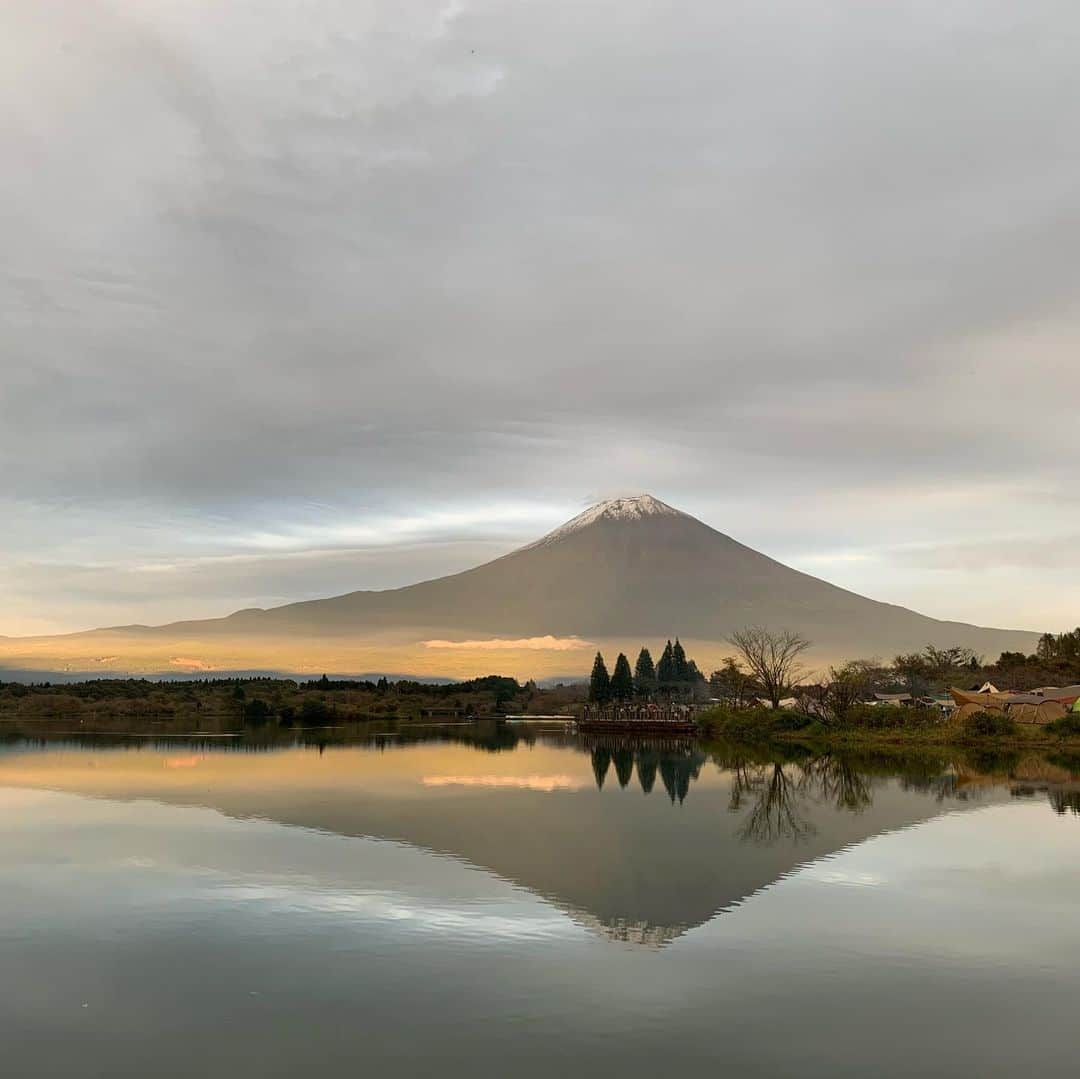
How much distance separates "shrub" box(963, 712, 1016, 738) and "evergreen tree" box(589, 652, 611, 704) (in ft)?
212

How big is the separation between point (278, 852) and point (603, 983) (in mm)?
9438

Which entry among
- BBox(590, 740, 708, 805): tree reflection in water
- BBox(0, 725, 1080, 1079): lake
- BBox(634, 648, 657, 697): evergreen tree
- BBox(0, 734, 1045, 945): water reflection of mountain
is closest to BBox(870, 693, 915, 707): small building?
BBox(590, 740, 708, 805): tree reflection in water

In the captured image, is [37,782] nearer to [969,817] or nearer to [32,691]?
[969,817]

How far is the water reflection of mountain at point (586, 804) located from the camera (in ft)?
50.5

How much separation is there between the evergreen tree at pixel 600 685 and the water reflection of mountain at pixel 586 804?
2419 inches

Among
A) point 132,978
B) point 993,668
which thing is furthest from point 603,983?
A: point 993,668

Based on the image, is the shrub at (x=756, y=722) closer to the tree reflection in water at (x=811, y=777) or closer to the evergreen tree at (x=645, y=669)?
the tree reflection in water at (x=811, y=777)

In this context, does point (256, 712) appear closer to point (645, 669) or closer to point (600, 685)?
point (600, 685)

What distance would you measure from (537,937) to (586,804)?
14.1m

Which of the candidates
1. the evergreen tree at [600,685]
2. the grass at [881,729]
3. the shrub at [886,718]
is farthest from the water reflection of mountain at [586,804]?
the evergreen tree at [600,685]

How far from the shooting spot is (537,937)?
11961 mm

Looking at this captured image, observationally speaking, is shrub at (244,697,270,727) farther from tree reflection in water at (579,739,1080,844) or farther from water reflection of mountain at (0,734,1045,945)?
tree reflection in water at (579,739,1080,844)

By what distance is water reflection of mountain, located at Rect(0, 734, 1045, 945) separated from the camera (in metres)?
15.4

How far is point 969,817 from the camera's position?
74.7 feet
